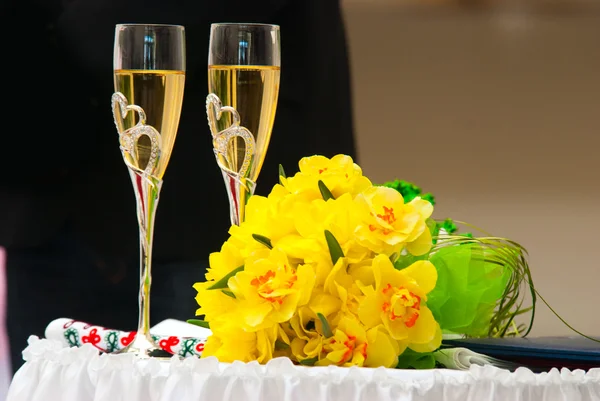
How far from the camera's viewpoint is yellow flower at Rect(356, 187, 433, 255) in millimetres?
532

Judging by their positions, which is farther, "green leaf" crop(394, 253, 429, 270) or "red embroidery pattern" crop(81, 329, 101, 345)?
"red embroidery pattern" crop(81, 329, 101, 345)

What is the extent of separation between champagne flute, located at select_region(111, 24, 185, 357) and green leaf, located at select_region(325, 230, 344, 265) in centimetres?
19

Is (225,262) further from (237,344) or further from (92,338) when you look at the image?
(92,338)

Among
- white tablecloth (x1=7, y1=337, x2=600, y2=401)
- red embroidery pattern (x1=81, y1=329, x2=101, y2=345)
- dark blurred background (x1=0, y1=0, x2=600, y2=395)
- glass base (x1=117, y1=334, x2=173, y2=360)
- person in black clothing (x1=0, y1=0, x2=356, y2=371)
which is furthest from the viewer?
dark blurred background (x1=0, y1=0, x2=600, y2=395)

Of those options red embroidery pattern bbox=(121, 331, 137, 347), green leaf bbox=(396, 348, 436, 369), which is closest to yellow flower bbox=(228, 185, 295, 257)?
green leaf bbox=(396, 348, 436, 369)

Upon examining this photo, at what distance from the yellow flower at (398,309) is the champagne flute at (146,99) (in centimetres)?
21

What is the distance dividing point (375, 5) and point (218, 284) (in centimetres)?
233

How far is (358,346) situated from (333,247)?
6 cm

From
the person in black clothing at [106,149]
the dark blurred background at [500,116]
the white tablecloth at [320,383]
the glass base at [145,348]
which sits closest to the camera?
the white tablecloth at [320,383]

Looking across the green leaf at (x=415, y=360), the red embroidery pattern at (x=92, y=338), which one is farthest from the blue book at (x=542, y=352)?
the red embroidery pattern at (x=92, y=338)

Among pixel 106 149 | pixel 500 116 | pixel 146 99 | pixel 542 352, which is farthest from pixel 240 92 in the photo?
pixel 500 116

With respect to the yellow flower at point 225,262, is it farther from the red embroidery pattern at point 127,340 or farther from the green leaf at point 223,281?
the red embroidery pattern at point 127,340

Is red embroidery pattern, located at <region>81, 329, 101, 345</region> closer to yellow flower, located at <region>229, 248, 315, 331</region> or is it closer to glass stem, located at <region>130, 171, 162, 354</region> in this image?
glass stem, located at <region>130, 171, 162, 354</region>

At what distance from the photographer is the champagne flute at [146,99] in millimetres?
664
